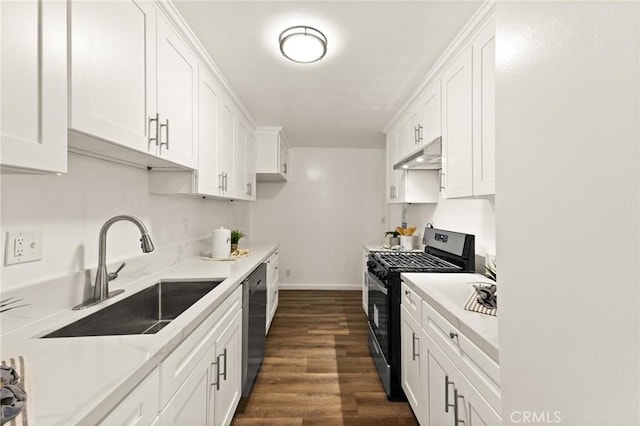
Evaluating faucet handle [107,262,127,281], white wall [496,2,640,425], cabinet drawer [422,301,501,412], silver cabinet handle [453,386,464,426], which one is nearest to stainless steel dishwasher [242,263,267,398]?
faucet handle [107,262,127,281]

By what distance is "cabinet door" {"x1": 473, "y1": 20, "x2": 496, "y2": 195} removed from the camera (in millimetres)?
1451

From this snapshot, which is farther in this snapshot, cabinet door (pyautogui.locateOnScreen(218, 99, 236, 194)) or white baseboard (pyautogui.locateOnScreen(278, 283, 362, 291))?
white baseboard (pyautogui.locateOnScreen(278, 283, 362, 291))

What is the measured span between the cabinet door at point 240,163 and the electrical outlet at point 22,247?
1.71 metres

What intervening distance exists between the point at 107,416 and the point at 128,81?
1.17 m

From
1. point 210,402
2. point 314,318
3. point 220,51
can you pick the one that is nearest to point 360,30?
point 220,51

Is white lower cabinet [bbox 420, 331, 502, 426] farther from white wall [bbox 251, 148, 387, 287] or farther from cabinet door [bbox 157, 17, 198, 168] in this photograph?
white wall [bbox 251, 148, 387, 287]

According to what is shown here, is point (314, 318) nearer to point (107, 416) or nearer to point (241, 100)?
point (241, 100)

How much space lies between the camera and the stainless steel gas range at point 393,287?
200cm

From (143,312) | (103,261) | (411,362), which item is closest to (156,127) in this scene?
(103,261)

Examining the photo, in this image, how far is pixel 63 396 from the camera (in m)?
0.63

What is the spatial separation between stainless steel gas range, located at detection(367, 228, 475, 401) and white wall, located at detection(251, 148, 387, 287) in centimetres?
223

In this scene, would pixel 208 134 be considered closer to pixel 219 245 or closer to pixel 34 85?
pixel 219 245

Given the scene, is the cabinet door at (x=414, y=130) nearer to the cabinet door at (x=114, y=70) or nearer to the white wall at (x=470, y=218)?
the white wall at (x=470, y=218)

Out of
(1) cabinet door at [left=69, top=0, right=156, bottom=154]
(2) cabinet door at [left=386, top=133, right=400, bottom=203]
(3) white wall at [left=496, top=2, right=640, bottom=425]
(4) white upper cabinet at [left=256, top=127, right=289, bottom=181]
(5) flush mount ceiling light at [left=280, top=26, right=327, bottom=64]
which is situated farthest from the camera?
(4) white upper cabinet at [left=256, top=127, right=289, bottom=181]
